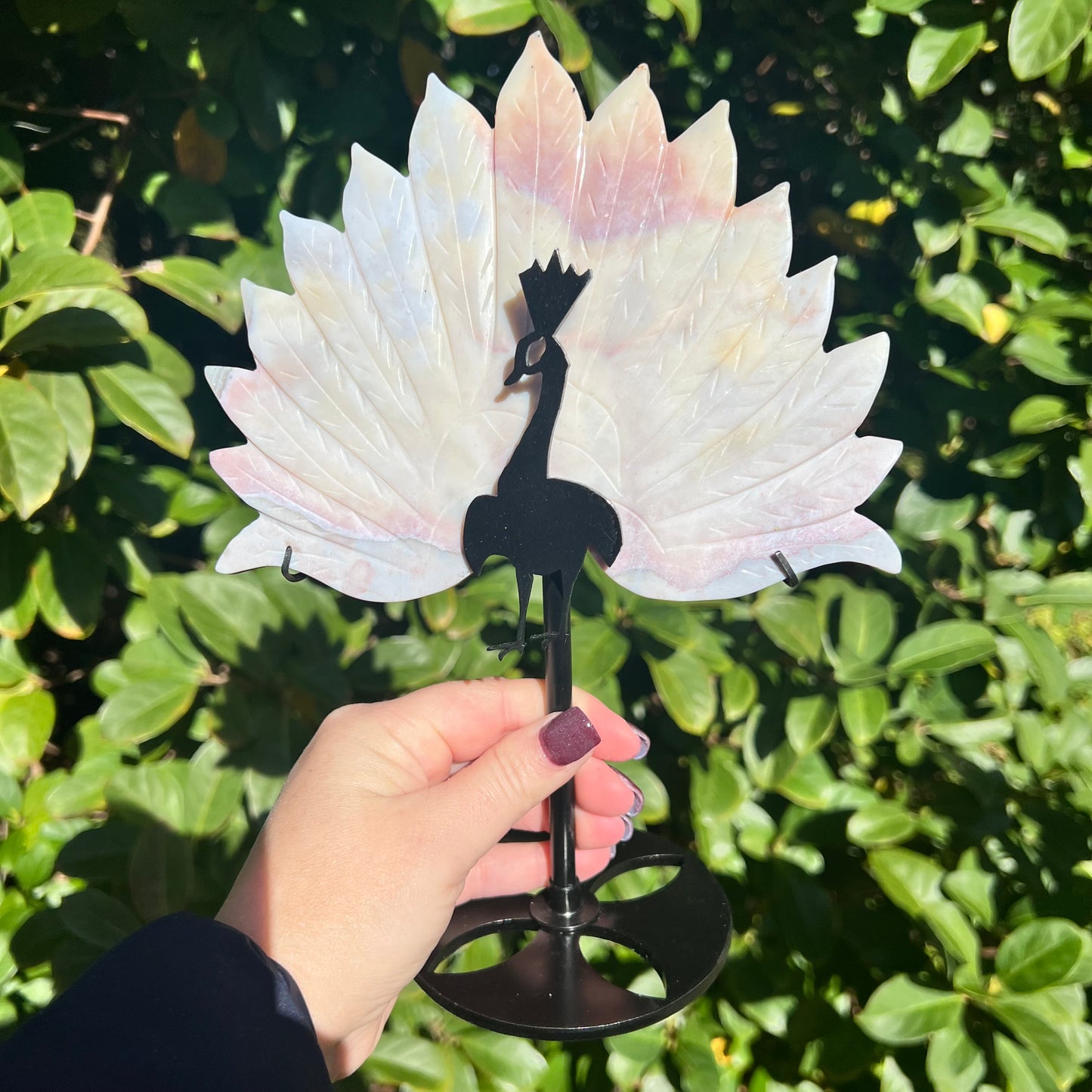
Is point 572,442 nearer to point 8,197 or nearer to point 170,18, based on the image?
point 170,18

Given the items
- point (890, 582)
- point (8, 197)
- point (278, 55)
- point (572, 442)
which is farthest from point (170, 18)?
point (890, 582)

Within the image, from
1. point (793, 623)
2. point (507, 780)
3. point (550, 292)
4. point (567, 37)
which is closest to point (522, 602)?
point (507, 780)

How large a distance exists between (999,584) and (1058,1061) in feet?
1.91

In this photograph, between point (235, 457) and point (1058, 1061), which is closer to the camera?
point (235, 457)

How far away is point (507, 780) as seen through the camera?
759mm

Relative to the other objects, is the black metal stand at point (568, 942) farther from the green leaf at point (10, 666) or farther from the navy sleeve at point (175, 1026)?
the green leaf at point (10, 666)

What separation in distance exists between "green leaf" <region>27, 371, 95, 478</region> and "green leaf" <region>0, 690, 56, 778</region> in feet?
1.30

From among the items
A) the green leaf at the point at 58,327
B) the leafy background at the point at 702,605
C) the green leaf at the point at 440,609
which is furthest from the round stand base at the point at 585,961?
the green leaf at the point at 58,327

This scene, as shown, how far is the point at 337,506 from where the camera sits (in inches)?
29.3

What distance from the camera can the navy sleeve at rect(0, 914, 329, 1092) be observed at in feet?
2.01

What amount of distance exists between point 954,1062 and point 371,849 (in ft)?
2.40

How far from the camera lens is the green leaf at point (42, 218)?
3.24ft

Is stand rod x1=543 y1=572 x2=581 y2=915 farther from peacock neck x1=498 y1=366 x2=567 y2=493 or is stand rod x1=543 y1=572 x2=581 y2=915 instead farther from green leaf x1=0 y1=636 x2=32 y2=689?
green leaf x1=0 y1=636 x2=32 y2=689

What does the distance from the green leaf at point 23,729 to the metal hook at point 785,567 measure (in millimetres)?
967
